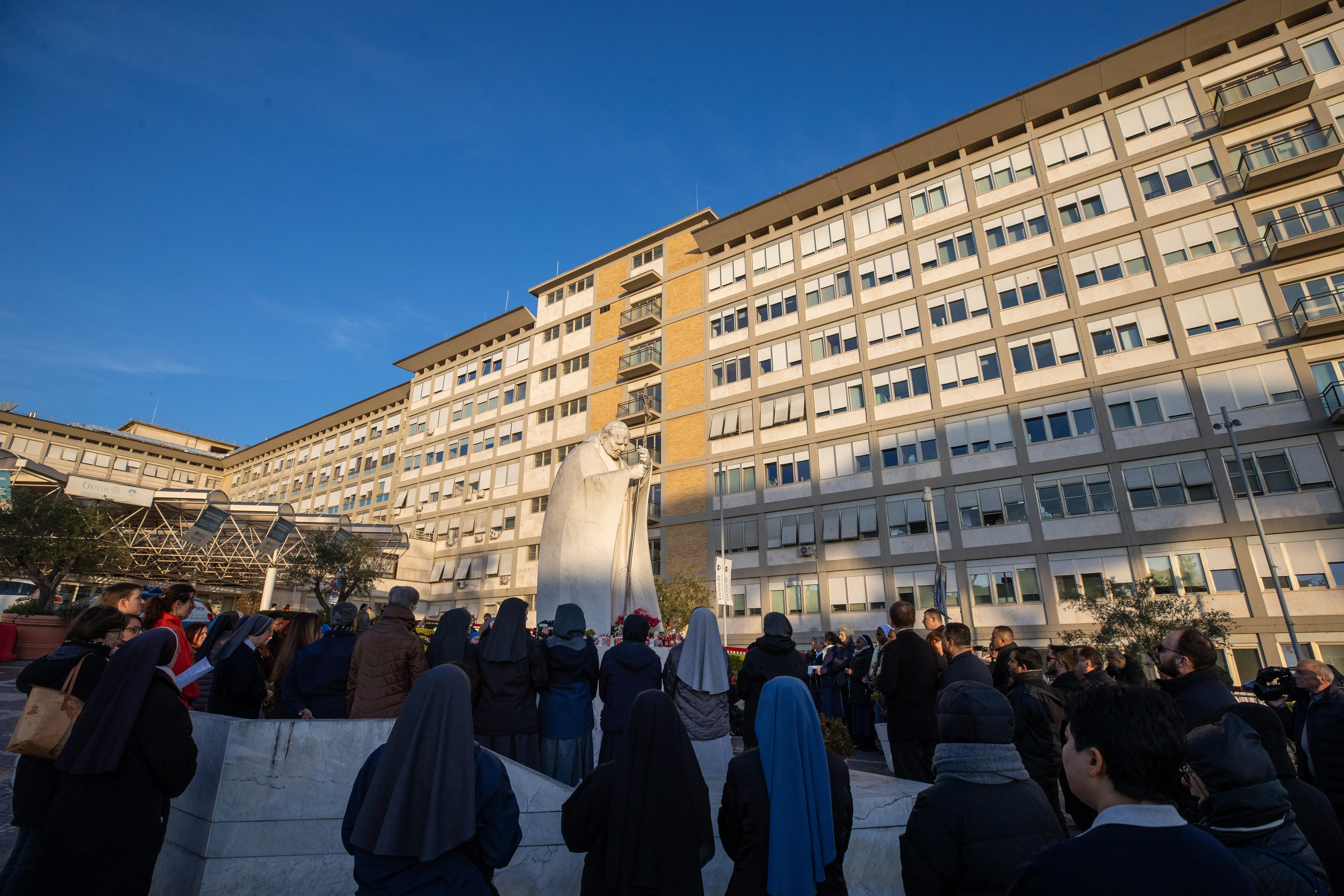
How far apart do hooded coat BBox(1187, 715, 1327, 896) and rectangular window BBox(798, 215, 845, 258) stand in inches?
1396

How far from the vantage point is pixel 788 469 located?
111 ft

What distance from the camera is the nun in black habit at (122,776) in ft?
10.0

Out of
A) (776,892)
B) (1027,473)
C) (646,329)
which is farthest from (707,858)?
(646,329)

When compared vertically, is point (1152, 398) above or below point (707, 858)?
above

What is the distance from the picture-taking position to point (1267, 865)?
7.19 ft

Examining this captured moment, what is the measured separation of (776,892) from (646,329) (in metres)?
40.2

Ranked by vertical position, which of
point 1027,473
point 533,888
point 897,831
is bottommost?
point 533,888

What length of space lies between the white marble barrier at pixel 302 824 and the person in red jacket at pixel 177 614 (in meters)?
0.77

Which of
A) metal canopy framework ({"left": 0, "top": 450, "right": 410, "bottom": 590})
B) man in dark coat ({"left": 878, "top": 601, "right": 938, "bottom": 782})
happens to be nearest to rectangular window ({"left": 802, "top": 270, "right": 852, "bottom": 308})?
metal canopy framework ({"left": 0, "top": 450, "right": 410, "bottom": 590})

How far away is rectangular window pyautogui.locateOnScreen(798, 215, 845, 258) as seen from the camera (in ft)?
116

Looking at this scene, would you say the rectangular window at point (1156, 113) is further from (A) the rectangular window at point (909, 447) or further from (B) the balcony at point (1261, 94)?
(A) the rectangular window at point (909, 447)

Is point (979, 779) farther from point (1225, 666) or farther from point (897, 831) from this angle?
point (1225, 666)

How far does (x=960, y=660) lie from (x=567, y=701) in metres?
3.13

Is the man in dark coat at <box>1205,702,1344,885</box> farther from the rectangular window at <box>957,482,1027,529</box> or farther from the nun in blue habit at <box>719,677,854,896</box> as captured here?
the rectangular window at <box>957,482,1027,529</box>
